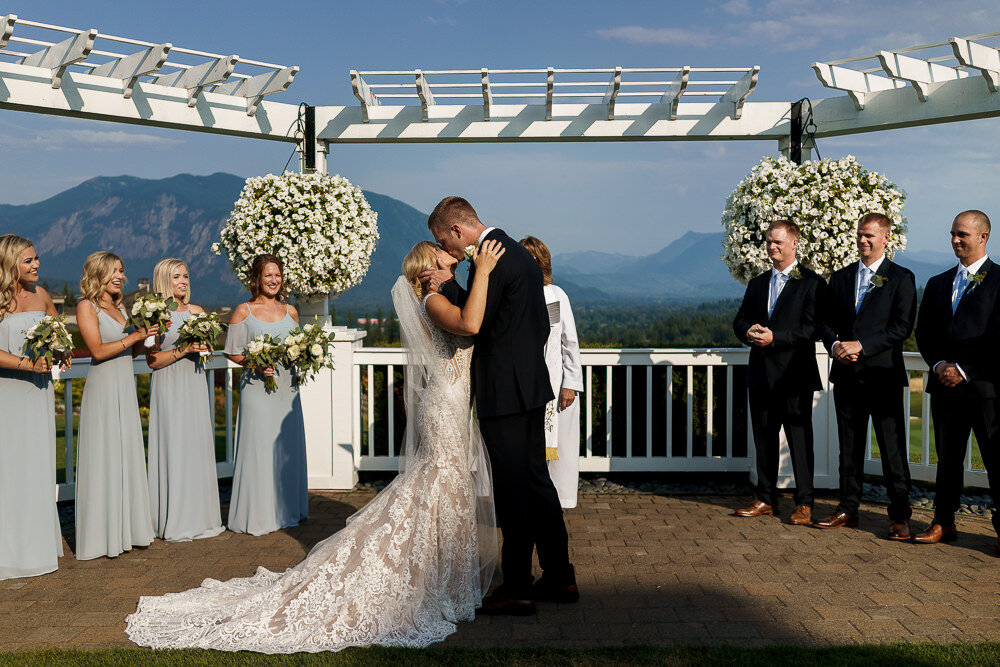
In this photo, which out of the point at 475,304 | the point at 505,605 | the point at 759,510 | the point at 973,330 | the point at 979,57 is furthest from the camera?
the point at 979,57

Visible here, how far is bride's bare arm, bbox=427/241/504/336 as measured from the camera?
3301 millimetres

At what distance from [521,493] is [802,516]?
98.4 inches

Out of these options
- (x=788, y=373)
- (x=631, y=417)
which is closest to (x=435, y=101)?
(x=631, y=417)

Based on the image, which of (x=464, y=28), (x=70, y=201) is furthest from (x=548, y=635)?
(x=70, y=201)

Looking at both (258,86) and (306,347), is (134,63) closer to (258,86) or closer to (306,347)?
(258,86)

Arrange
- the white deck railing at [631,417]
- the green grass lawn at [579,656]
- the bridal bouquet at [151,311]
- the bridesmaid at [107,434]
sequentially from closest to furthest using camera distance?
the green grass lawn at [579,656] → the bridesmaid at [107,434] → the bridal bouquet at [151,311] → the white deck railing at [631,417]

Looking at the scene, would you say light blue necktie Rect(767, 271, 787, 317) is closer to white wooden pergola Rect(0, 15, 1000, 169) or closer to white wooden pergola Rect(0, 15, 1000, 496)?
white wooden pergola Rect(0, 15, 1000, 496)

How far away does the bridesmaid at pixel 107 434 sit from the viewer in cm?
435

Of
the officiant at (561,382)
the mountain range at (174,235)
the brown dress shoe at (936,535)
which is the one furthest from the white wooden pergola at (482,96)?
the mountain range at (174,235)

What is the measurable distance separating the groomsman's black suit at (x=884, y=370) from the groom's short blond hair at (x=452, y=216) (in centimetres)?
265

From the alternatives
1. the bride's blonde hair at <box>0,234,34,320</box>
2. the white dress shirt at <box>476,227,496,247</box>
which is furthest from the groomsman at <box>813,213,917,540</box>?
the bride's blonde hair at <box>0,234,34,320</box>

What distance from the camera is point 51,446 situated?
421 centimetres

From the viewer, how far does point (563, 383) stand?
484 centimetres

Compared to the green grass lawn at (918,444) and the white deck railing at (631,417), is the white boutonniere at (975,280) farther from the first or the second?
the green grass lawn at (918,444)
